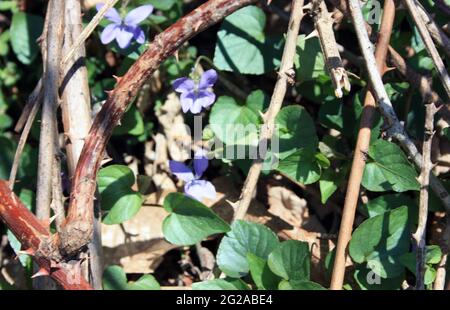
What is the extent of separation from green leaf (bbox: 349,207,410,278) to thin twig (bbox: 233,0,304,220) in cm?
29

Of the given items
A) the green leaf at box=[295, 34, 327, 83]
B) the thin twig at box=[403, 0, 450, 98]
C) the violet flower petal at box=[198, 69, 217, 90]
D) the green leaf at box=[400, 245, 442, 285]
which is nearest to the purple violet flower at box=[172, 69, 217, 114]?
the violet flower petal at box=[198, 69, 217, 90]

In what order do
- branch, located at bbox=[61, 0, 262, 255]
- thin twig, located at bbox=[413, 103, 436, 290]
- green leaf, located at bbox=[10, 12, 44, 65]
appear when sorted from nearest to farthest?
1. branch, located at bbox=[61, 0, 262, 255]
2. thin twig, located at bbox=[413, 103, 436, 290]
3. green leaf, located at bbox=[10, 12, 44, 65]

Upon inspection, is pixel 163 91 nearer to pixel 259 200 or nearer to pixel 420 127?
pixel 259 200

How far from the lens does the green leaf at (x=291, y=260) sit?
1.73 meters

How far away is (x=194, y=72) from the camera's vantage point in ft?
6.61

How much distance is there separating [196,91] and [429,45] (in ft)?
2.17

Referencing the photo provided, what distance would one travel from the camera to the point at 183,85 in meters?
1.99

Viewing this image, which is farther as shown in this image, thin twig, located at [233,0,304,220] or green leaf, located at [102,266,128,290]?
green leaf, located at [102,266,128,290]

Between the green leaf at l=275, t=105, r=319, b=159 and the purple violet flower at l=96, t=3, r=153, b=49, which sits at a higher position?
the purple violet flower at l=96, t=3, r=153, b=49

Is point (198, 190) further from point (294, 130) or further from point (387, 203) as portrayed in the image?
point (387, 203)

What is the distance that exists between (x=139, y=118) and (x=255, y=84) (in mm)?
412

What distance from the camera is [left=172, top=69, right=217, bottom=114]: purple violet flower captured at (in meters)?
1.98

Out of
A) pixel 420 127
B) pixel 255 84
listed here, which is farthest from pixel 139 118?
pixel 420 127

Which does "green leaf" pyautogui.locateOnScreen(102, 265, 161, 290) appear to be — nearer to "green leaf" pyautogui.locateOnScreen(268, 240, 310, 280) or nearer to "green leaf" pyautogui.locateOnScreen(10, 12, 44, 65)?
"green leaf" pyautogui.locateOnScreen(268, 240, 310, 280)
